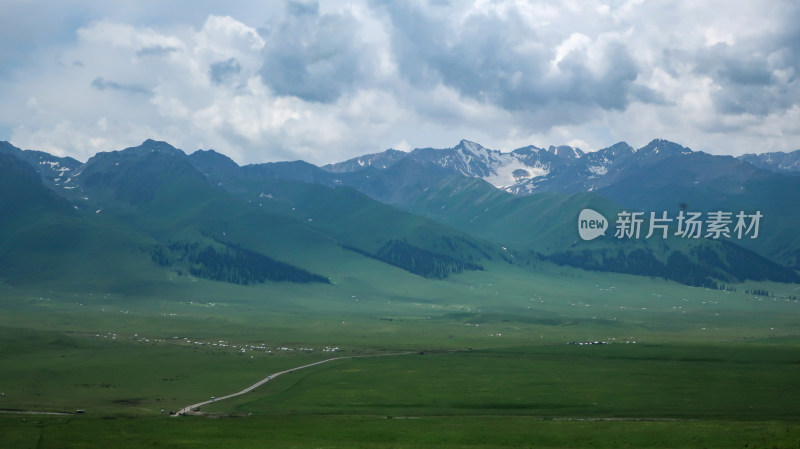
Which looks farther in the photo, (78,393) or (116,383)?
(116,383)

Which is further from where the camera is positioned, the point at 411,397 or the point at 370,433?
the point at 411,397

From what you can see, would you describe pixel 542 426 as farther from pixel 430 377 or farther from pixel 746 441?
pixel 430 377

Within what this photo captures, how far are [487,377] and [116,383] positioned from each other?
68.2 m

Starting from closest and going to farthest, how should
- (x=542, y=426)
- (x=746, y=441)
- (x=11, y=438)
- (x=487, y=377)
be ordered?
→ 1. (x=746, y=441)
2. (x=11, y=438)
3. (x=542, y=426)
4. (x=487, y=377)

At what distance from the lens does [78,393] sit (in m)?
133

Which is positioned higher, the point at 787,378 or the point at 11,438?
the point at 787,378

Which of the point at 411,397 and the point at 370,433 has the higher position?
the point at 411,397

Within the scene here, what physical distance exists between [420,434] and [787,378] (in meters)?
83.8

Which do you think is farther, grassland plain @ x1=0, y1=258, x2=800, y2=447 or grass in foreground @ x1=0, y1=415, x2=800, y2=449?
grassland plain @ x1=0, y1=258, x2=800, y2=447

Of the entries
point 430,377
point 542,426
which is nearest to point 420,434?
point 542,426

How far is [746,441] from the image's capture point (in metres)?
86.5

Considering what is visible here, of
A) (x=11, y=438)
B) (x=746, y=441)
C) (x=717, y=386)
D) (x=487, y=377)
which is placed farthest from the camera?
(x=487, y=377)

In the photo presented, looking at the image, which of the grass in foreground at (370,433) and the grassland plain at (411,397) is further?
the grassland plain at (411,397)

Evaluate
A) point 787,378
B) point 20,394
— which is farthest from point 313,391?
point 787,378
